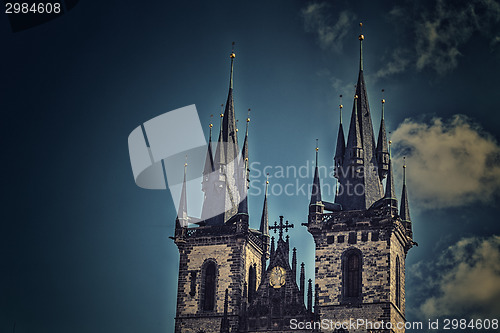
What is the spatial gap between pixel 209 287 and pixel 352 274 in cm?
887

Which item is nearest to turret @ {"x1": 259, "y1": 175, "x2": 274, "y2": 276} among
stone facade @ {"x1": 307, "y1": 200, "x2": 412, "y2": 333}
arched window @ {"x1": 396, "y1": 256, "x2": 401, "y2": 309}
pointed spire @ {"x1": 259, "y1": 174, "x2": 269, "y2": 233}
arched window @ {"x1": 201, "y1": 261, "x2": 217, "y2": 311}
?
pointed spire @ {"x1": 259, "y1": 174, "x2": 269, "y2": 233}

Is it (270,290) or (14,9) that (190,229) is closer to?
(270,290)

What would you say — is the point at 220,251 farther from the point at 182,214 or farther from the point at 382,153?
the point at 382,153

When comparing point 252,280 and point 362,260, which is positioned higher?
point 362,260

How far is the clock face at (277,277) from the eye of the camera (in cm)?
7125

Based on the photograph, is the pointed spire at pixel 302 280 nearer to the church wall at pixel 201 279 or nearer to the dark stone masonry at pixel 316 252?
the dark stone masonry at pixel 316 252

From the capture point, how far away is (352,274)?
6969cm

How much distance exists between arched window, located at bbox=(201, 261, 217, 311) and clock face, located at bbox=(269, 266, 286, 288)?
11.8 ft

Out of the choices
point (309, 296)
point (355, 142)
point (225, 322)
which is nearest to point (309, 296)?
point (309, 296)

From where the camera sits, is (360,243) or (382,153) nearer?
(360,243)

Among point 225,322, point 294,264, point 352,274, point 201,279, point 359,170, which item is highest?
point 359,170

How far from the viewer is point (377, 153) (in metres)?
74.5

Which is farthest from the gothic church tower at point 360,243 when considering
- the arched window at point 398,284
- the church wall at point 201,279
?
the church wall at point 201,279

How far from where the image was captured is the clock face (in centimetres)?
7125
